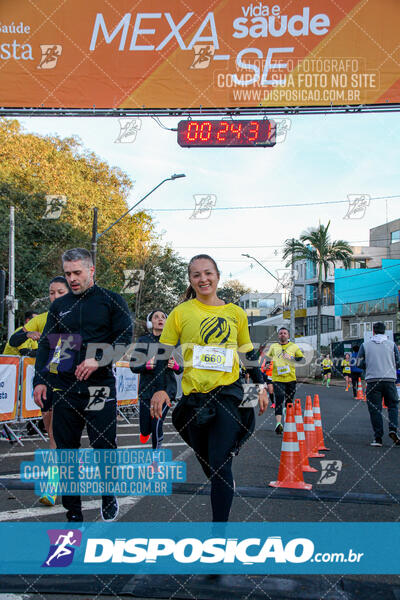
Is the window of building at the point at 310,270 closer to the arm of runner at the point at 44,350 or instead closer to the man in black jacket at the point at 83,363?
the arm of runner at the point at 44,350

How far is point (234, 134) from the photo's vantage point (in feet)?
39.9

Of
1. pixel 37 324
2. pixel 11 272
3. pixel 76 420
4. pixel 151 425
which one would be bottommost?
pixel 151 425

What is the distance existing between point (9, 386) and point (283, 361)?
14.9 feet

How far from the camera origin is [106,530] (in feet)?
14.5

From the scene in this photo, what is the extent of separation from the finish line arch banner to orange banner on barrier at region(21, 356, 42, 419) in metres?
5.33

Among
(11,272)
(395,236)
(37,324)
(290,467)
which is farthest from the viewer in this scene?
(395,236)

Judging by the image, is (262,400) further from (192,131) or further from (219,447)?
(192,131)

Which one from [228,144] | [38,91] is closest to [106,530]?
[228,144]

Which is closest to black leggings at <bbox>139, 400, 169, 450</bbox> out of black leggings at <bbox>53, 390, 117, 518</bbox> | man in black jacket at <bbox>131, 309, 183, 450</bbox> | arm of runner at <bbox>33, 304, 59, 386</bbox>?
man in black jacket at <bbox>131, 309, 183, 450</bbox>

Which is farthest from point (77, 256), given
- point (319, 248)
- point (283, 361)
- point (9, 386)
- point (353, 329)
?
point (353, 329)

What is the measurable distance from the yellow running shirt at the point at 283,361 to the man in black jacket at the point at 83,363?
651 cm

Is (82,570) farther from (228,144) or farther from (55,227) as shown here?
(55,227)

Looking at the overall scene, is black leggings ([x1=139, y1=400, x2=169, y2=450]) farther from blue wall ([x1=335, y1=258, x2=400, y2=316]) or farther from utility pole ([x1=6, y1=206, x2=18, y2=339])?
blue wall ([x1=335, y1=258, x2=400, y2=316])

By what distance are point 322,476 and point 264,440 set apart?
343 cm
